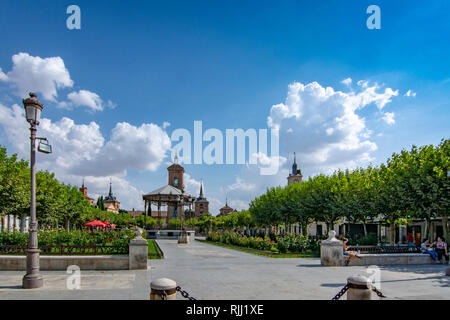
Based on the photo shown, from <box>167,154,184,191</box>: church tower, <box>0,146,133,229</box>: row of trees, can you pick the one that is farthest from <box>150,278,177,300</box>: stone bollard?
<box>167,154,184,191</box>: church tower

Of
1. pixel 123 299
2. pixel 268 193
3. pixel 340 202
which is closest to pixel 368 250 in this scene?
pixel 123 299

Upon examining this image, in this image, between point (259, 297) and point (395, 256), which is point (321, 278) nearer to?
point (259, 297)

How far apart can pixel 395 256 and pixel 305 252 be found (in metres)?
6.83

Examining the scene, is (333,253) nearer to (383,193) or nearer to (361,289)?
(361,289)

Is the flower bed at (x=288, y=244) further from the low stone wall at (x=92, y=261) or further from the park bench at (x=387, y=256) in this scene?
the low stone wall at (x=92, y=261)

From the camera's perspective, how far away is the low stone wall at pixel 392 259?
16.3 metres

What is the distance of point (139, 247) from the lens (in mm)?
13344

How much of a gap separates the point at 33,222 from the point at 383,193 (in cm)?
2409

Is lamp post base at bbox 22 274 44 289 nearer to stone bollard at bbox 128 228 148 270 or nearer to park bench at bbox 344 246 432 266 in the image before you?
stone bollard at bbox 128 228 148 270

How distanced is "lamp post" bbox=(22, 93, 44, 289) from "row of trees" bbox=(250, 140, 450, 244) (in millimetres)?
20737

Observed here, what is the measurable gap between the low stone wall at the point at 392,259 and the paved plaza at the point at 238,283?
153 centimetres

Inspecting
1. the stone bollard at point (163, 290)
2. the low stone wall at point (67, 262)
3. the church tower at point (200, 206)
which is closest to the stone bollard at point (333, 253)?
the low stone wall at point (67, 262)

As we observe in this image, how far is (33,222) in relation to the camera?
10.2 metres

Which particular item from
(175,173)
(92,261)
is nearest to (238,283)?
(92,261)
